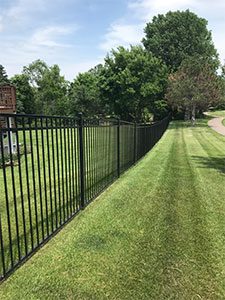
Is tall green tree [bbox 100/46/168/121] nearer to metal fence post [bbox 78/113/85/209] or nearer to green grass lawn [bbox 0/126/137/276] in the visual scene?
green grass lawn [bbox 0/126/137/276]

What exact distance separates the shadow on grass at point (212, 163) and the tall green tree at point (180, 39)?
3178 centimetres

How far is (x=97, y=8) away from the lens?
11234mm

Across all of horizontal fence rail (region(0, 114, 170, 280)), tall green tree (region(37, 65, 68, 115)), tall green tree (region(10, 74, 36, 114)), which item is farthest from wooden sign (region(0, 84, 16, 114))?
tall green tree (region(10, 74, 36, 114))

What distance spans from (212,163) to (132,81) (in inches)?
1041

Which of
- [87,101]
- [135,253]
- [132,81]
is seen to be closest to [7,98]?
[135,253]

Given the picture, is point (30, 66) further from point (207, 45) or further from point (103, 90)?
point (207, 45)

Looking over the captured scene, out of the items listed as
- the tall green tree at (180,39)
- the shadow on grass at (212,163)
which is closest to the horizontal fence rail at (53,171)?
the shadow on grass at (212,163)

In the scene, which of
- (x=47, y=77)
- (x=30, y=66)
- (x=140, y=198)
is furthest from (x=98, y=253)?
(x=30, y=66)

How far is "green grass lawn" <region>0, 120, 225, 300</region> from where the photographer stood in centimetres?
262

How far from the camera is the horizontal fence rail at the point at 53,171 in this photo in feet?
9.46

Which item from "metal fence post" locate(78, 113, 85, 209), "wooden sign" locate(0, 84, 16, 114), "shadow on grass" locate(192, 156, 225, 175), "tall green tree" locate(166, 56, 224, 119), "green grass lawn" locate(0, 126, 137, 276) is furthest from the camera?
"tall green tree" locate(166, 56, 224, 119)

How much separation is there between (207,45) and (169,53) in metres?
5.38

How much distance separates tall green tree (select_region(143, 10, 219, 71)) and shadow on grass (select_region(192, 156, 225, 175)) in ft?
104

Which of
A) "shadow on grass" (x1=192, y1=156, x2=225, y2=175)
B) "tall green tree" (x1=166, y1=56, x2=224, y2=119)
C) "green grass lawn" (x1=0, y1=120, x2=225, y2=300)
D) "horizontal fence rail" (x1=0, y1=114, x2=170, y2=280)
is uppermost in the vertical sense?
"tall green tree" (x1=166, y1=56, x2=224, y2=119)
